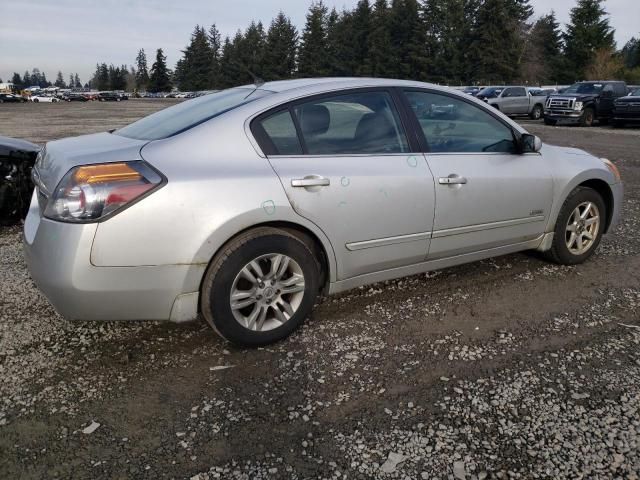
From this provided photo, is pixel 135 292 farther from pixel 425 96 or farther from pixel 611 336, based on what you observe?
pixel 611 336

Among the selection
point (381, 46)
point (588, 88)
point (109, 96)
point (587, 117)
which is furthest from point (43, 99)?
point (587, 117)

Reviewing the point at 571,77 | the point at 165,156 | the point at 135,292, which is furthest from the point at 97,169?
the point at 571,77

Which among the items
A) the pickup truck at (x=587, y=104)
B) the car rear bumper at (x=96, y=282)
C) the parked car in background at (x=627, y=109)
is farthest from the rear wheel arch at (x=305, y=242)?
the pickup truck at (x=587, y=104)

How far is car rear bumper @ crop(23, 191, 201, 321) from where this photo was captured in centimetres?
258

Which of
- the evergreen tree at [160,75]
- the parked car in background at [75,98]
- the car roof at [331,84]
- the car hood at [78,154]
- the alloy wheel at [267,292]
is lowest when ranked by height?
the alloy wheel at [267,292]

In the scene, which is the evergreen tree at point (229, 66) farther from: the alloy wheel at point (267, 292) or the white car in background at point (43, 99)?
the alloy wheel at point (267, 292)

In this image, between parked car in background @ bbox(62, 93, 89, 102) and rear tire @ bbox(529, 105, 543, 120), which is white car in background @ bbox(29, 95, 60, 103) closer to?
parked car in background @ bbox(62, 93, 89, 102)

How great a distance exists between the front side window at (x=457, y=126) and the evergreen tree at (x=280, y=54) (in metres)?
83.8

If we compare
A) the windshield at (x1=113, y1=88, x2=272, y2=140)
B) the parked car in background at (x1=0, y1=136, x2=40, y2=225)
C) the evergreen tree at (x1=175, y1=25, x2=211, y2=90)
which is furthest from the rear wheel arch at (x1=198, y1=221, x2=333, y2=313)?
the evergreen tree at (x1=175, y1=25, x2=211, y2=90)

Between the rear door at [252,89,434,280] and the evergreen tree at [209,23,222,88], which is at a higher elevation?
the evergreen tree at [209,23,222,88]

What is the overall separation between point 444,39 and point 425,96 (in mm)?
67647

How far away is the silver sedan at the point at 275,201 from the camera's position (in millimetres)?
2627

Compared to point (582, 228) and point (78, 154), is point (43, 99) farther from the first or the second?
point (582, 228)

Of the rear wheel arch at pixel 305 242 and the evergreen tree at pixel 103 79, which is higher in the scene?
the evergreen tree at pixel 103 79
